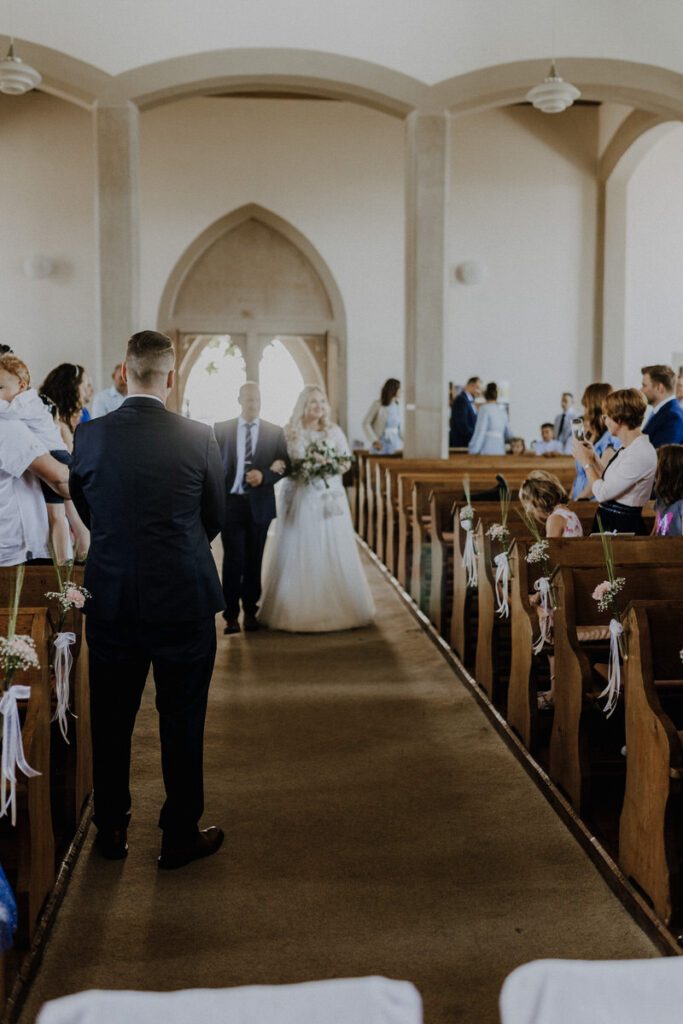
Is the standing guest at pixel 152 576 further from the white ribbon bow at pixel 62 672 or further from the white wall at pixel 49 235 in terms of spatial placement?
the white wall at pixel 49 235

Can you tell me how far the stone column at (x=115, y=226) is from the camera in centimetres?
905

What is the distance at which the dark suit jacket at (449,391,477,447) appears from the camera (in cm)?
1187

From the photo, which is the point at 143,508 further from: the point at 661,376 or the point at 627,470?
the point at 661,376

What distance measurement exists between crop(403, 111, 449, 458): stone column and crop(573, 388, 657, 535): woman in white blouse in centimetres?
506

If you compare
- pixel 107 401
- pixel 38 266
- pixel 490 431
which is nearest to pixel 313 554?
pixel 107 401

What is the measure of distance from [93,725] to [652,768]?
1.60 metres

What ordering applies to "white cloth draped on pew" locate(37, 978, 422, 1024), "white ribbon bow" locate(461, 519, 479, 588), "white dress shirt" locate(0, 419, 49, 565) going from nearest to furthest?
"white cloth draped on pew" locate(37, 978, 422, 1024)
"white dress shirt" locate(0, 419, 49, 565)
"white ribbon bow" locate(461, 519, 479, 588)

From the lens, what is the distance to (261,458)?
6.05m

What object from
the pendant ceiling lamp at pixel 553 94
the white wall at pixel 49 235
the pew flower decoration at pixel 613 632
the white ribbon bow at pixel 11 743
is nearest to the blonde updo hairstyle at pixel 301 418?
the pew flower decoration at pixel 613 632

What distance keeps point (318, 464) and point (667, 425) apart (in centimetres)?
199

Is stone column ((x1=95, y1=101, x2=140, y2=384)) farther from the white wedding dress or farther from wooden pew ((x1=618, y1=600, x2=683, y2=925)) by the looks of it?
wooden pew ((x1=618, y1=600, x2=683, y2=925))

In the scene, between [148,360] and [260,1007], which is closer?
[260,1007]

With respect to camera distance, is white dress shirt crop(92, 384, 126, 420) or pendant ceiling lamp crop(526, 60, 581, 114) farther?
pendant ceiling lamp crop(526, 60, 581, 114)

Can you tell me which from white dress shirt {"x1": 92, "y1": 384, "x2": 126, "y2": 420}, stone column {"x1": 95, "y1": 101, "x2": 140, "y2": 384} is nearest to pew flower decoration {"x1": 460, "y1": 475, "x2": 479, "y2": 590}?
white dress shirt {"x1": 92, "y1": 384, "x2": 126, "y2": 420}
